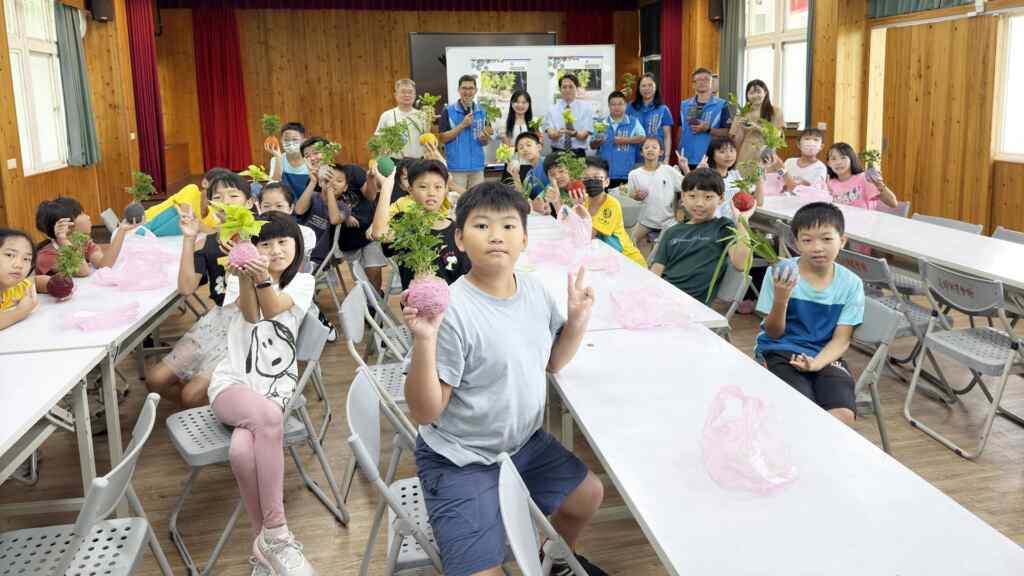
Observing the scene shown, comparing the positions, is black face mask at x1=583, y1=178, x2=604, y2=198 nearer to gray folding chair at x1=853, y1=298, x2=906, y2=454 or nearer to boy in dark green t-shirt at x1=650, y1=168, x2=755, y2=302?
boy in dark green t-shirt at x1=650, y1=168, x2=755, y2=302

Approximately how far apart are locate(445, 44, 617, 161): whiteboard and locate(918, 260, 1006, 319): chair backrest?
7365 mm

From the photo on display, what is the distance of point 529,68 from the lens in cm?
1080

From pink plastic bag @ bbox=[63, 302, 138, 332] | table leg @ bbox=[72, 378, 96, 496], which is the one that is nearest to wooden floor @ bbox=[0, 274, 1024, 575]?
table leg @ bbox=[72, 378, 96, 496]

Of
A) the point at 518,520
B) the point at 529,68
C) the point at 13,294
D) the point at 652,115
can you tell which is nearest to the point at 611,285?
the point at 518,520

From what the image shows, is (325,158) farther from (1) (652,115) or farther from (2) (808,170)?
(1) (652,115)

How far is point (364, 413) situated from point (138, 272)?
1.93m

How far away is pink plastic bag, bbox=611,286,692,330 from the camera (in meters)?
2.84

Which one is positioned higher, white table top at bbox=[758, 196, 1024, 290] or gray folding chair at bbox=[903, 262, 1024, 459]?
white table top at bbox=[758, 196, 1024, 290]

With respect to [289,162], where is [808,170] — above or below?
below

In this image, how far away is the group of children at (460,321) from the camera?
6.82 ft

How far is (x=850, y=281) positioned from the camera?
304 centimetres

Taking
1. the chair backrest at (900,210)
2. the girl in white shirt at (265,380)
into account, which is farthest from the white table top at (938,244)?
the girl in white shirt at (265,380)

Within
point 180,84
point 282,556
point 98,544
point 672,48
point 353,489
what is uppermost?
point 672,48

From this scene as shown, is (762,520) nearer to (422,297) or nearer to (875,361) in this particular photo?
(422,297)
